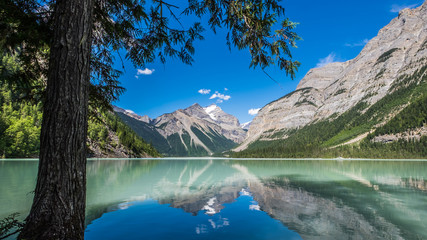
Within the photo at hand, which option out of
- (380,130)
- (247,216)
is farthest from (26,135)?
(380,130)

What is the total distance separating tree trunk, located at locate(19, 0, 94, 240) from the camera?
114 inches

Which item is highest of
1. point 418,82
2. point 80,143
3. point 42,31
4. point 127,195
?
point 418,82

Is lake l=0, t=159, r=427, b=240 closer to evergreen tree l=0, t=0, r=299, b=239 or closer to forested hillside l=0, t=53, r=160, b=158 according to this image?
evergreen tree l=0, t=0, r=299, b=239

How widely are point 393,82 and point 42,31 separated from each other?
794 ft

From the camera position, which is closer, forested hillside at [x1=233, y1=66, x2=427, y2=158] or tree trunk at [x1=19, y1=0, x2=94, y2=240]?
tree trunk at [x1=19, y1=0, x2=94, y2=240]

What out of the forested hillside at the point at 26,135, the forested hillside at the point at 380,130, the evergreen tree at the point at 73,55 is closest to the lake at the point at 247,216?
the evergreen tree at the point at 73,55

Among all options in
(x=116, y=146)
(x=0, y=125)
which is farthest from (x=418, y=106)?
(x=0, y=125)

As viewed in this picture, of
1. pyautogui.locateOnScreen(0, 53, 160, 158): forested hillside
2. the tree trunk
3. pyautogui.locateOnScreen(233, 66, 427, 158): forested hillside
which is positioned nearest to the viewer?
the tree trunk

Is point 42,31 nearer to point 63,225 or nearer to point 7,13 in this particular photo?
point 7,13

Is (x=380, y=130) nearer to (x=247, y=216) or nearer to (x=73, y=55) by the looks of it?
(x=247, y=216)

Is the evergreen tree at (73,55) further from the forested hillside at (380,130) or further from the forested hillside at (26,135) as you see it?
the forested hillside at (380,130)

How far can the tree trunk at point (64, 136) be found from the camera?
114 inches

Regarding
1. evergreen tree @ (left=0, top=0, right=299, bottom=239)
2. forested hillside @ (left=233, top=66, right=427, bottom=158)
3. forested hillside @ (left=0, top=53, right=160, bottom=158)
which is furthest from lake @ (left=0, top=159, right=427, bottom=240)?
forested hillside @ (left=233, top=66, right=427, bottom=158)

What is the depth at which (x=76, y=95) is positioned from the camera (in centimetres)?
314
